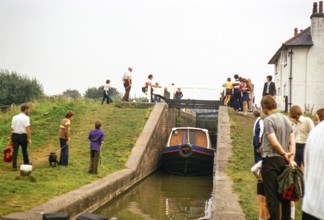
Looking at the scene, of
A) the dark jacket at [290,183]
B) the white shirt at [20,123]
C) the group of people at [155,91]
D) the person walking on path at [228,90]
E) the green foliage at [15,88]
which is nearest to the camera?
the dark jacket at [290,183]

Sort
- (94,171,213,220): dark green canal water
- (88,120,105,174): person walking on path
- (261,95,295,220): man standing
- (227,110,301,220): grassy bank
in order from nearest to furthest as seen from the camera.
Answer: (261,95,295,220): man standing < (227,110,301,220): grassy bank < (94,171,213,220): dark green canal water < (88,120,105,174): person walking on path

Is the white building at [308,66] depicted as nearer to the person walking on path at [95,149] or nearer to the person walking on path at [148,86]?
the person walking on path at [148,86]

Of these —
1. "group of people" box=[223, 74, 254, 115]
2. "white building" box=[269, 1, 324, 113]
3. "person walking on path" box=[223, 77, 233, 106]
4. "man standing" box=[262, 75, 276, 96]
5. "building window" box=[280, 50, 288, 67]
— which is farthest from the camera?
"building window" box=[280, 50, 288, 67]

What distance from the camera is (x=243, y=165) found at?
14.3 metres

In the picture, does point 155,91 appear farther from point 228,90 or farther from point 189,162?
point 189,162

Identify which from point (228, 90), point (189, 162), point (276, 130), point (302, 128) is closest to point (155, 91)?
point (228, 90)

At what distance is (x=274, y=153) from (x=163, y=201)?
282 inches

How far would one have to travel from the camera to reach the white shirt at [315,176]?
3.10 m

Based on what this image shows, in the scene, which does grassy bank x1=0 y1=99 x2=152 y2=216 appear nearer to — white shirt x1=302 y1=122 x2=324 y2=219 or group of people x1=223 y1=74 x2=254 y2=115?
group of people x1=223 y1=74 x2=254 y2=115

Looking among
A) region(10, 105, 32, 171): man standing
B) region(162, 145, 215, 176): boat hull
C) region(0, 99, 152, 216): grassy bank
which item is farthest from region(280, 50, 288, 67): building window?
region(10, 105, 32, 171): man standing

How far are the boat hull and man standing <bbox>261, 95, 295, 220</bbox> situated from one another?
1301 centimetres

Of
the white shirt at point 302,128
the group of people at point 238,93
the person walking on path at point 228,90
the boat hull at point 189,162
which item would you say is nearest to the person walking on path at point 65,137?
the white shirt at point 302,128

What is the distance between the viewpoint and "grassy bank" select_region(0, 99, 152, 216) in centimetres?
926

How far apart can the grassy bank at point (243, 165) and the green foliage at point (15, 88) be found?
32.3m
